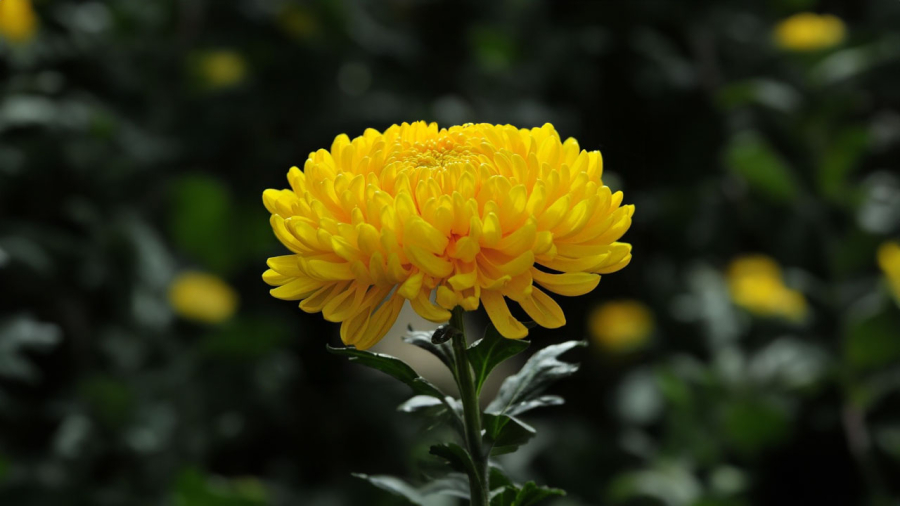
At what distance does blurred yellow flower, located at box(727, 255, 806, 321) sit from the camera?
6.04 feet

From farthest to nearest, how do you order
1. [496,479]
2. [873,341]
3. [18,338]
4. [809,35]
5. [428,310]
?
[809,35] < [873,341] < [18,338] < [496,479] < [428,310]

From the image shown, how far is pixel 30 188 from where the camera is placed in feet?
5.94

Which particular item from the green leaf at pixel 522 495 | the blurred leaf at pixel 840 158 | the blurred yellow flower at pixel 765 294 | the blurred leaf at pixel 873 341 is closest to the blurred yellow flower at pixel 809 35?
the blurred leaf at pixel 840 158

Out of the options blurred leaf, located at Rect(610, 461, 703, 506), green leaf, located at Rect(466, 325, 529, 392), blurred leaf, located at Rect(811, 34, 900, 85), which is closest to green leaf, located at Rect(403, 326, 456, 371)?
green leaf, located at Rect(466, 325, 529, 392)

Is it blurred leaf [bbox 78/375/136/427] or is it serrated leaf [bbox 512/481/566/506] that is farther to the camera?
blurred leaf [bbox 78/375/136/427]

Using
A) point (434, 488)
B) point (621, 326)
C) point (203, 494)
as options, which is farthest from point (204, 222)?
point (434, 488)

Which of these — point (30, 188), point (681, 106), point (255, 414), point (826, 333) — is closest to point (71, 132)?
point (30, 188)

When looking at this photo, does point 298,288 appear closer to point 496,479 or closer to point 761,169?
point 496,479

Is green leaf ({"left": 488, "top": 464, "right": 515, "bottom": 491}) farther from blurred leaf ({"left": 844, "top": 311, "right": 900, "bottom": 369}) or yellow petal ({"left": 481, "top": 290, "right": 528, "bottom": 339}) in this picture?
blurred leaf ({"left": 844, "top": 311, "right": 900, "bottom": 369})

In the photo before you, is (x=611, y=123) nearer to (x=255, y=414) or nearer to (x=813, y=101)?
(x=813, y=101)

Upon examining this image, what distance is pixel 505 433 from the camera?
0.48 metres

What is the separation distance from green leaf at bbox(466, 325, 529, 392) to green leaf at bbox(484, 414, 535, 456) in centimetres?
3

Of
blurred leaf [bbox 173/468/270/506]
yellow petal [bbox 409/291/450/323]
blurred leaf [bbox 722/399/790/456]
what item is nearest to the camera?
yellow petal [bbox 409/291/450/323]

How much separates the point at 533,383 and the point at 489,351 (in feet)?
0.13
